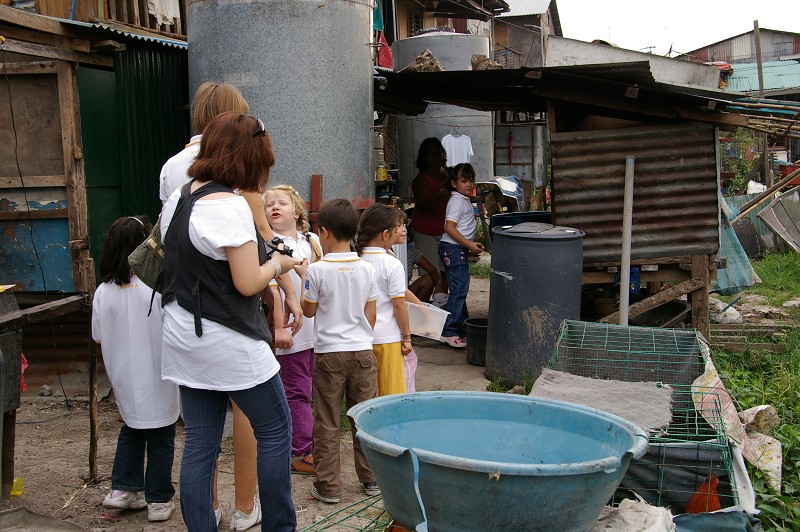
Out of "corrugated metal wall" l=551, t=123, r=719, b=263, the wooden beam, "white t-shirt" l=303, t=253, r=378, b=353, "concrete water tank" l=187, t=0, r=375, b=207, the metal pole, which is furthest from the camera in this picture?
"corrugated metal wall" l=551, t=123, r=719, b=263

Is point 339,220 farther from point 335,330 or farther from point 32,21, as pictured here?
point 32,21

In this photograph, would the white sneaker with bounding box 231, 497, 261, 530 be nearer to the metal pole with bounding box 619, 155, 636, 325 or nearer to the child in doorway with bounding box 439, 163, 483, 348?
the metal pole with bounding box 619, 155, 636, 325

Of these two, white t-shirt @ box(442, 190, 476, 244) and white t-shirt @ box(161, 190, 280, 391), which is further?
white t-shirt @ box(442, 190, 476, 244)

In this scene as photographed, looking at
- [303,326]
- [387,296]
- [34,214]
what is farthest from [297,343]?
[34,214]

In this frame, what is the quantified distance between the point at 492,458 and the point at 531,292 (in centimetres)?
383

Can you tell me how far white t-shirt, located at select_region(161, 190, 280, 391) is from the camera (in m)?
2.97

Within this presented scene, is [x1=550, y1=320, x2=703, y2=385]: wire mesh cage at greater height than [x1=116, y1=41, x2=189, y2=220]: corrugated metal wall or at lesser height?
lesser

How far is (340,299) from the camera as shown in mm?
4359

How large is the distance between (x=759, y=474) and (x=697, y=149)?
3.50m

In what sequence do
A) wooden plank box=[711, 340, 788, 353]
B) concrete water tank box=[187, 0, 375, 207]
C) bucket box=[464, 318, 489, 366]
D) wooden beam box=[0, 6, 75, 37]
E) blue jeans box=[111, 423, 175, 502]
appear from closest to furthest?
blue jeans box=[111, 423, 175, 502] → wooden beam box=[0, 6, 75, 37] → concrete water tank box=[187, 0, 375, 207] → bucket box=[464, 318, 489, 366] → wooden plank box=[711, 340, 788, 353]

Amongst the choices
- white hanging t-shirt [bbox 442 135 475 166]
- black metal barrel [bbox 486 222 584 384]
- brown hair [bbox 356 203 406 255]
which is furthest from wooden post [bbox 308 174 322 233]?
white hanging t-shirt [bbox 442 135 475 166]

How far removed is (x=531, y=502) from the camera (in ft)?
7.17

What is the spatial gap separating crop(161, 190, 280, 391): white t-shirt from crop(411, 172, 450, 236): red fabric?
17.9ft

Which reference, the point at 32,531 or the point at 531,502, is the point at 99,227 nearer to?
the point at 32,531
